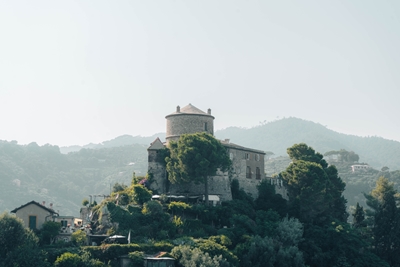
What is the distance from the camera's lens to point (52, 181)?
184m

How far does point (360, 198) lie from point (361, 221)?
7987 cm

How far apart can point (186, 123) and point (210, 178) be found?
711 centimetres

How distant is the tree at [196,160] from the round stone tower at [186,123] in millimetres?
4898

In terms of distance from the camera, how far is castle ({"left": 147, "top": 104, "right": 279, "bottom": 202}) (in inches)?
2512

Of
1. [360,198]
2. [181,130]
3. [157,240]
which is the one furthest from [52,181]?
[157,240]

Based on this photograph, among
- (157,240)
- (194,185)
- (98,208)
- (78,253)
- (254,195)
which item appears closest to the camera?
(78,253)

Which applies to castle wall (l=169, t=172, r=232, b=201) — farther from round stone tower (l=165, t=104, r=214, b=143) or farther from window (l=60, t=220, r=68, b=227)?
window (l=60, t=220, r=68, b=227)

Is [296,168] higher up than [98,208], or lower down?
higher up

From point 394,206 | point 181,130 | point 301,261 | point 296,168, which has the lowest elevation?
point 301,261

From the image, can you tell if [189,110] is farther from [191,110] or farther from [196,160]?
[196,160]

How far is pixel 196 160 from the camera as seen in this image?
60281 millimetres

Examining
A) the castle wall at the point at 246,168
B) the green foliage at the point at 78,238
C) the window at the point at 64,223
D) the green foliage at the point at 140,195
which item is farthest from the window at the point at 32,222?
the castle wall at the point at 246,168

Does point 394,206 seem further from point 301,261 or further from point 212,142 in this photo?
point 212,142

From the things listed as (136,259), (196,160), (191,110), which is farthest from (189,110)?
(136,259)
